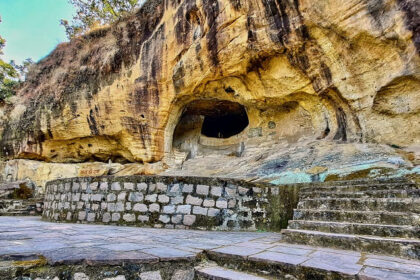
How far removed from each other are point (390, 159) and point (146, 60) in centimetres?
961

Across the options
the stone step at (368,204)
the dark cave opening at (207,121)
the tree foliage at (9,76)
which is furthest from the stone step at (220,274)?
the tree foliage at (9,76)

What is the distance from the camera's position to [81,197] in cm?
453

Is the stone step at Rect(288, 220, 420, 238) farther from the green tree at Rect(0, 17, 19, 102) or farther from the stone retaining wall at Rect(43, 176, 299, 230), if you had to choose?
the green tree at Rect(0, 17, 19, 102)

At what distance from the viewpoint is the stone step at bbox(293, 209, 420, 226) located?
2.39m

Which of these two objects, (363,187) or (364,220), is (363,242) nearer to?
(364,220)

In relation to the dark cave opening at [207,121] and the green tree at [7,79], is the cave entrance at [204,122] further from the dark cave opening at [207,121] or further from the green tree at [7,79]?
the green tree at [7,79]

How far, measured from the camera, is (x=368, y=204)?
2824 millimetres

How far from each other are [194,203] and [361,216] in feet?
7.46

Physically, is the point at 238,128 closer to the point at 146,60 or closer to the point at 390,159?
the point at 146,60

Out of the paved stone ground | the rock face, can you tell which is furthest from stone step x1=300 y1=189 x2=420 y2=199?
the rock face

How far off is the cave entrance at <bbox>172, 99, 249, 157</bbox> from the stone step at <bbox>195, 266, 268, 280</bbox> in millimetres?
10489

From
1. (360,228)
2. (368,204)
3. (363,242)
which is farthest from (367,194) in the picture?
(363,242)

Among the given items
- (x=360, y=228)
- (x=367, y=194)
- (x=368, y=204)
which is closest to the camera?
(x=360, y=228)

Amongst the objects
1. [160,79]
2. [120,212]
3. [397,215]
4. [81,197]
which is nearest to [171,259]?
[397,215]
